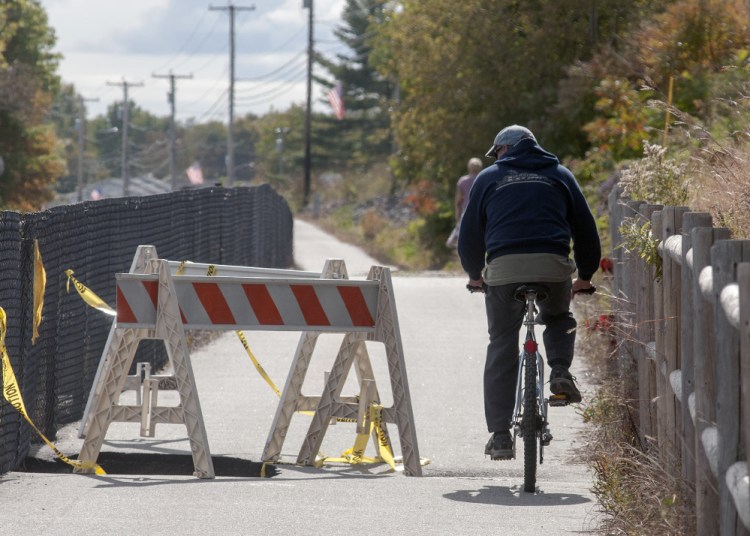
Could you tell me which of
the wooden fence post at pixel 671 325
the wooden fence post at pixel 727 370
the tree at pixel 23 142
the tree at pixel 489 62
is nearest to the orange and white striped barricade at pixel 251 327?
the wooden fence post at pixel 671 325

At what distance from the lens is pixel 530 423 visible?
743cm

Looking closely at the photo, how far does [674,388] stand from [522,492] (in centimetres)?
174

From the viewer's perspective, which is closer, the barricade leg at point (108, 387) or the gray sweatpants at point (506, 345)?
the gray sweatpants at point (506, 345)

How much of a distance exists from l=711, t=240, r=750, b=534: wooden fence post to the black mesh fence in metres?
4.61

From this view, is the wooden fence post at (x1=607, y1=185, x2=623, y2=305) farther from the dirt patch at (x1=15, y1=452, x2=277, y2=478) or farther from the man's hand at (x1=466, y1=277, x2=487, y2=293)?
the dirt patch at (x1=15, y1=452, x2=277, y2=478)

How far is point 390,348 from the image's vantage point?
27.8 feet

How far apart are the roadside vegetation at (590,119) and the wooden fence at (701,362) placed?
0.23m

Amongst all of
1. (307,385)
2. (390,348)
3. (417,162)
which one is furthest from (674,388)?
(417,162)

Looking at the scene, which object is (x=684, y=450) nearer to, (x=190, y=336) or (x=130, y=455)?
(x=130, y=455)

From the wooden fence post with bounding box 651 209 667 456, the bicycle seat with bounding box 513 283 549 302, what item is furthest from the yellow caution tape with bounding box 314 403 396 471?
the wooden fence post with bounding box 651 209 667 456

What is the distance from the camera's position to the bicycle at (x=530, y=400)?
7430mm

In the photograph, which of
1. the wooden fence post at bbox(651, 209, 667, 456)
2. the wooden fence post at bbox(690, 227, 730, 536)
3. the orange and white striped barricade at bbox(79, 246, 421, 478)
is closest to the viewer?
the wooden fence post at bbox(690, 227, 730, 536)

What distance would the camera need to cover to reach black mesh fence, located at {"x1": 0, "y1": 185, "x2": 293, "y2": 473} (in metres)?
8.23

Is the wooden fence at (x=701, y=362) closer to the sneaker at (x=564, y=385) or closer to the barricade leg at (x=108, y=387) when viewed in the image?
the sneaker at (x=564, y=385)
